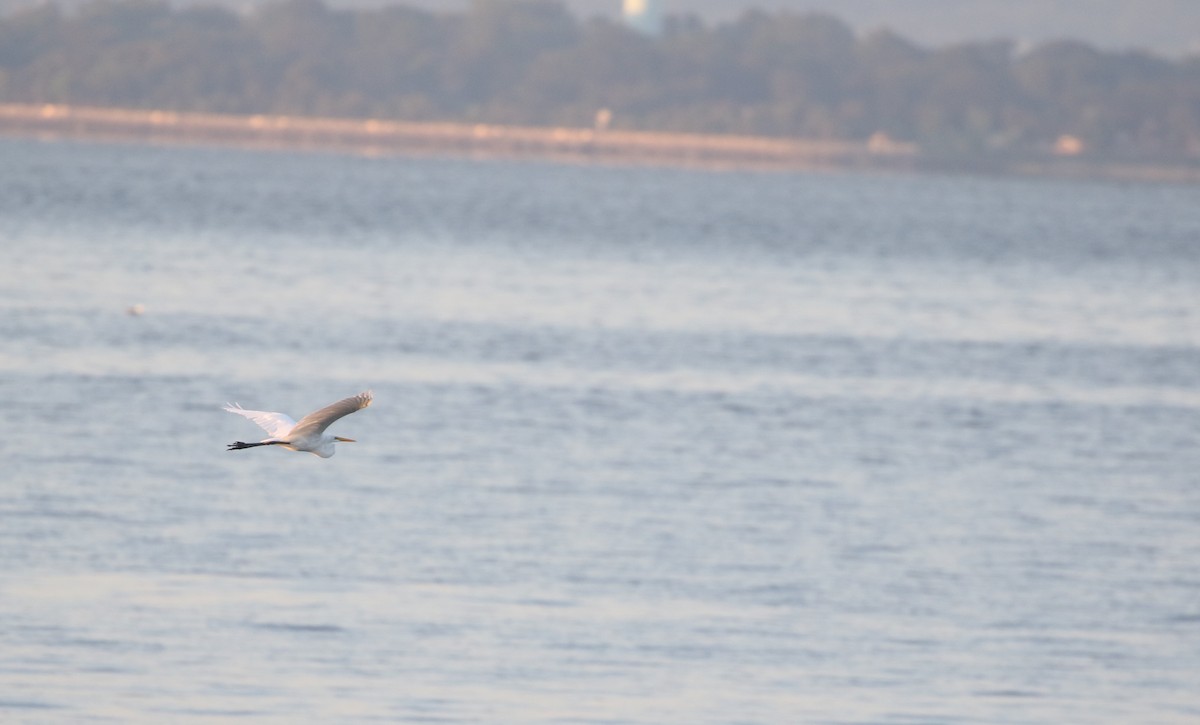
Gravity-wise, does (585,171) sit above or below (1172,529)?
below

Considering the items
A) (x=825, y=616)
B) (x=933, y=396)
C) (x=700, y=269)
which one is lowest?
(x=700, y=269)

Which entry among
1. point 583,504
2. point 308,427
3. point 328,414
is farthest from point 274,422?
point 583,504

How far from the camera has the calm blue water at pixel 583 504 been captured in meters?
13.8

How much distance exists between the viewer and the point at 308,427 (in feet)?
34.6

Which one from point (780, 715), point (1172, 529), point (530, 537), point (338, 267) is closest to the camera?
point (780, 715)

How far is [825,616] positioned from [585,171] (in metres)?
174

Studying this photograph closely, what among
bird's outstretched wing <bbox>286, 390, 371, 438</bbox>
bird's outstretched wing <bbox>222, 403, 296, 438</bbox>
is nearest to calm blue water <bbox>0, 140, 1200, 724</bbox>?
bird's outstretched wing <bbox>222, 403, 296, 438</bbox>

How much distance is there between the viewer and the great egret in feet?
32.5

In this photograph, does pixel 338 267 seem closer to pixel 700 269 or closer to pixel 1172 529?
pixel 700 269

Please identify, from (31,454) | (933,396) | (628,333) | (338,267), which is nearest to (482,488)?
(31,454)

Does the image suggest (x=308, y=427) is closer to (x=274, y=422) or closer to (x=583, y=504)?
(x=274, y=422)

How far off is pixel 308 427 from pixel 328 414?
0.46 m

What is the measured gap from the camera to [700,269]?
58.6 m

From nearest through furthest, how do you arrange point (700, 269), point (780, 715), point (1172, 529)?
point (780, 715)
point (1172, 529)
point (700, 269)
